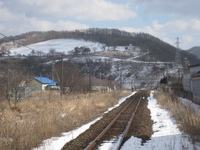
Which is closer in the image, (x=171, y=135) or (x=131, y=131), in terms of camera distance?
(x=171, y=135)

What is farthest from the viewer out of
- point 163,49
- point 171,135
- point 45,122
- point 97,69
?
Answer: point 163,49

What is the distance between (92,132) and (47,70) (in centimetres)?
5591

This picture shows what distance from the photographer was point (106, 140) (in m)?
8.64

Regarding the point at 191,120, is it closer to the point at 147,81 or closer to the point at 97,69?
the point at 97,69

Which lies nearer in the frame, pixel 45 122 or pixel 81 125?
pixel 45 122

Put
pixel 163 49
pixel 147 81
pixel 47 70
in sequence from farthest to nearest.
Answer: pixel 163 49 → pixel 147 81 → pixel 47 70

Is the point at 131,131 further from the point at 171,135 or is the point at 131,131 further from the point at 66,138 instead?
the point at 66,138

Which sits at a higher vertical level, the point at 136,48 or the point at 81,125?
the point at 136,48

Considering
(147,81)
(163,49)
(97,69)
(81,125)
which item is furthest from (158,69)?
(81,125)

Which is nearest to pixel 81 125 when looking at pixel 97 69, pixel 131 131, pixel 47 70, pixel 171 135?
pixel 131 131

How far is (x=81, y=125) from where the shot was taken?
12.0 metres

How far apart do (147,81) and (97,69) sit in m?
33.6

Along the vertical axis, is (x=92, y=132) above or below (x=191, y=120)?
below

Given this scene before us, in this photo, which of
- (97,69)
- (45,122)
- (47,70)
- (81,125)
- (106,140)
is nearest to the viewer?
(106,140)
